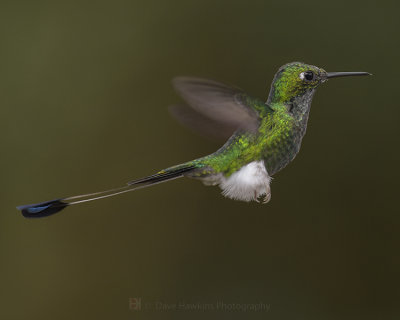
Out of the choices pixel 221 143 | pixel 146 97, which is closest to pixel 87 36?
pixel 146 97

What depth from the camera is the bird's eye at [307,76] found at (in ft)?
3.06

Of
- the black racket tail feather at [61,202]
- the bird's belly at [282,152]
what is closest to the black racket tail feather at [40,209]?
the black racket tail feather at [61,202]

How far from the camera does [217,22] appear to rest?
2.47 metres

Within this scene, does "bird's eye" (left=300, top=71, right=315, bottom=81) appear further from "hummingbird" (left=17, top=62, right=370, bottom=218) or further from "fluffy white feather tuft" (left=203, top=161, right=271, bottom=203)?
"fluffy white feather tuft" (left=203, top=161, right=271, bottom=203)

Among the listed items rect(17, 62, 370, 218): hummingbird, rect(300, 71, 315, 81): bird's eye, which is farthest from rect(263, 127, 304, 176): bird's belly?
rect(300, 71, 315, 81): bird's eye

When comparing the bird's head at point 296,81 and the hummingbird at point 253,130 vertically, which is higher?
the bird's head at point 296,81

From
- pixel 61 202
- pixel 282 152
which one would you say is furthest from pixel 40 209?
pixel 282 152

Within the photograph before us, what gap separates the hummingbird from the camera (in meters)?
0.89

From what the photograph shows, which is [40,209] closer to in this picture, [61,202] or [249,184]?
[61,202]

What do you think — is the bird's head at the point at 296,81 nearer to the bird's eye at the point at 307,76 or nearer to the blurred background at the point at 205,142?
the bird's eye at the point at 307,76

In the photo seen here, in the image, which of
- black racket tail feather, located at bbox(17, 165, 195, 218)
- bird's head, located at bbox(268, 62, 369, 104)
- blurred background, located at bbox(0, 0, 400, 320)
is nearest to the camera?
black racket tail feather, located at bbox(17, 165, 195, 218)

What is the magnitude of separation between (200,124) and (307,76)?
0.21 m

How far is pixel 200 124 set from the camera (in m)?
0.97

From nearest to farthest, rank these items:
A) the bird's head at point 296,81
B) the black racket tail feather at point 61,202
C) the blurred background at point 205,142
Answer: the black racket tail feather at point 61,202, the bird's head at point 296,81, the blurred background at point 205,142
